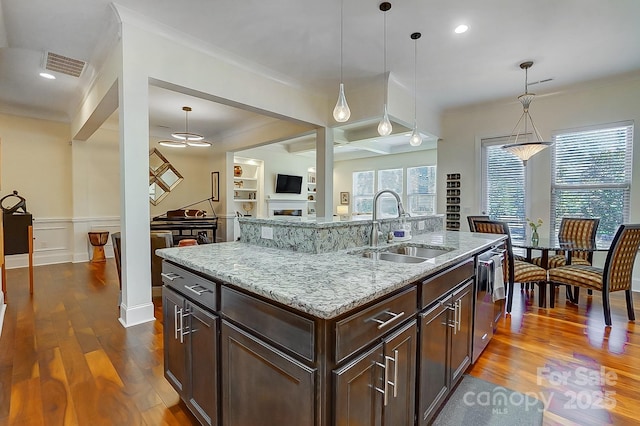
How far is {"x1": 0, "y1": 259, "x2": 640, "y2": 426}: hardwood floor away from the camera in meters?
1.72

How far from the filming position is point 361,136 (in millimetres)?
6293

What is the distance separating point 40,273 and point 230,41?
15.7ft

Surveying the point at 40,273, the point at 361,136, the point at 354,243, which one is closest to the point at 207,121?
the point at 361,136

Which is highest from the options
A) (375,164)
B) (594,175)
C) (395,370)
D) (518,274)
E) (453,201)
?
(375,164)

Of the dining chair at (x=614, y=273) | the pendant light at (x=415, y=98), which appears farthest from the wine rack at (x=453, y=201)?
the dining chair at (x=614, y=273)

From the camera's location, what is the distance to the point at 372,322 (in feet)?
3.58

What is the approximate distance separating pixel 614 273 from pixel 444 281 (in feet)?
8.61

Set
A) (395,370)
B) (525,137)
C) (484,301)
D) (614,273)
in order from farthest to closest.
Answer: (525,137) < (614,273) < (484,301) < (395,370)

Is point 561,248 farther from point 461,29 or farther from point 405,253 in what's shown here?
point 461,29

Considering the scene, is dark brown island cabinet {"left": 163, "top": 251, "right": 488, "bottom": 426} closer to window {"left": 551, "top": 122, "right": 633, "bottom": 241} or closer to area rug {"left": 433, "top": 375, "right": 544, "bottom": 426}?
area rug {"left": 433, "top": 375, "right": 544, "bottom": 426}

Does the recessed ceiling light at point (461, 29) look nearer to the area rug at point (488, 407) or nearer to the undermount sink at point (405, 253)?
the undermount sink at point (405, 253)

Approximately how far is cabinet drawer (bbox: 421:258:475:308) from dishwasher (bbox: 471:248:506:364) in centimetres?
20

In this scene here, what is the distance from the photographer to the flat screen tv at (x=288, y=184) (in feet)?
27.9

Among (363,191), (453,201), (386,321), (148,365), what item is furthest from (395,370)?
(363,191)
